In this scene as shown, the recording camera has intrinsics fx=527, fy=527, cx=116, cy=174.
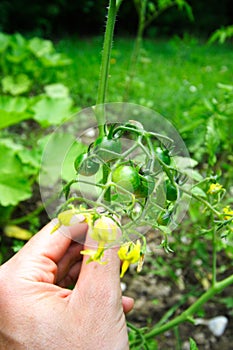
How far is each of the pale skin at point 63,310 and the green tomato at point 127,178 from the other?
319 mm

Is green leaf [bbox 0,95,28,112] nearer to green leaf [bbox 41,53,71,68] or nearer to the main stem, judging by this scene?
green leaf [bbox 41,53,71,68]

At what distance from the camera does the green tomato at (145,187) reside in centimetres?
80

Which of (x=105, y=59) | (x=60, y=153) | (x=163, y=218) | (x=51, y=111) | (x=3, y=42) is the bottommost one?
(x=3, y=42)

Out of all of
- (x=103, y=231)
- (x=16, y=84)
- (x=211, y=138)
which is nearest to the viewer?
(x=103, y=231)

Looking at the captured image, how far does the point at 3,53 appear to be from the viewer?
4121 mm

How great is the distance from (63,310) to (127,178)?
42 centimetres

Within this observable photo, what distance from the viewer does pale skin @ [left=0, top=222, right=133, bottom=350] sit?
1.04 meters

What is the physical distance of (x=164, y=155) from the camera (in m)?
0.85

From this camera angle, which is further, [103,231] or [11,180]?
[11,180]

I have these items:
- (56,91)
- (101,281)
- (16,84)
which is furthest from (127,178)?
(16,84)

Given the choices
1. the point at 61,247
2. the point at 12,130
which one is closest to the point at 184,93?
the point at 12,130

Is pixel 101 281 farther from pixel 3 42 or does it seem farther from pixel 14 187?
pixel 3 42

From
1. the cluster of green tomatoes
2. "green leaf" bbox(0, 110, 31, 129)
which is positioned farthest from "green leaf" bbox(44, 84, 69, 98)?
the cluster of green tomatoes

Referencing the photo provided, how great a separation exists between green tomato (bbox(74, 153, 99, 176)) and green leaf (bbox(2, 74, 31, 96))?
284cm
